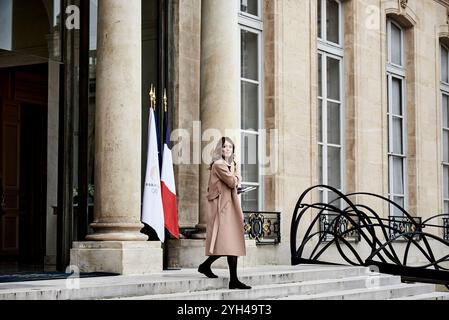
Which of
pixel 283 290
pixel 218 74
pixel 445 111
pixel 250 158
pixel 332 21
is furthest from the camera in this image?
Result: pixel 445 111

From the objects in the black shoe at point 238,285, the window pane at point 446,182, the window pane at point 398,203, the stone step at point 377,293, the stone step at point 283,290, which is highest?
the window pane at point 446,182

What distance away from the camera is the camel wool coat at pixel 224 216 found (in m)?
8.43

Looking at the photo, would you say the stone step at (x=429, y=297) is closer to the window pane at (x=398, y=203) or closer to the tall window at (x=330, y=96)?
the tall window at (x=330, y=96)

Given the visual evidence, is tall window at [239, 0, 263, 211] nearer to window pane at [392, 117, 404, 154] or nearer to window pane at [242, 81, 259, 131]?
window pane at [242, 81, 259, 131]

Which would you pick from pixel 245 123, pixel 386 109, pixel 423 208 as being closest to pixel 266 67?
pixel 245 123

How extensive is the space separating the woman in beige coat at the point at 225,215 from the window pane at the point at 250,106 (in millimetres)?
4042

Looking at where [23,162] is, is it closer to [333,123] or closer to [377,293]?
[333,123]

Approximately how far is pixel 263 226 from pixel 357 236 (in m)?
2.49

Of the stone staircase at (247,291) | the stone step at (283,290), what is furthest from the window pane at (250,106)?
the stone step at (283,290)

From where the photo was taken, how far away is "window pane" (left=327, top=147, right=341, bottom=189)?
14.4 meters

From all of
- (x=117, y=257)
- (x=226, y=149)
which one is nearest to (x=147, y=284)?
(x=117, y=257)

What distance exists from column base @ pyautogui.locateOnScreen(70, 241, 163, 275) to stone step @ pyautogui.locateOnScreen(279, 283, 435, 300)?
1411mm

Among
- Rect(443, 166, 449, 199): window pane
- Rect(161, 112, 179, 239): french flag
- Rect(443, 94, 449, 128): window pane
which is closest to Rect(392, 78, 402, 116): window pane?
Rect(443, 94, 449, 128): window pane

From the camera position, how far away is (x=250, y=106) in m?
12.8
